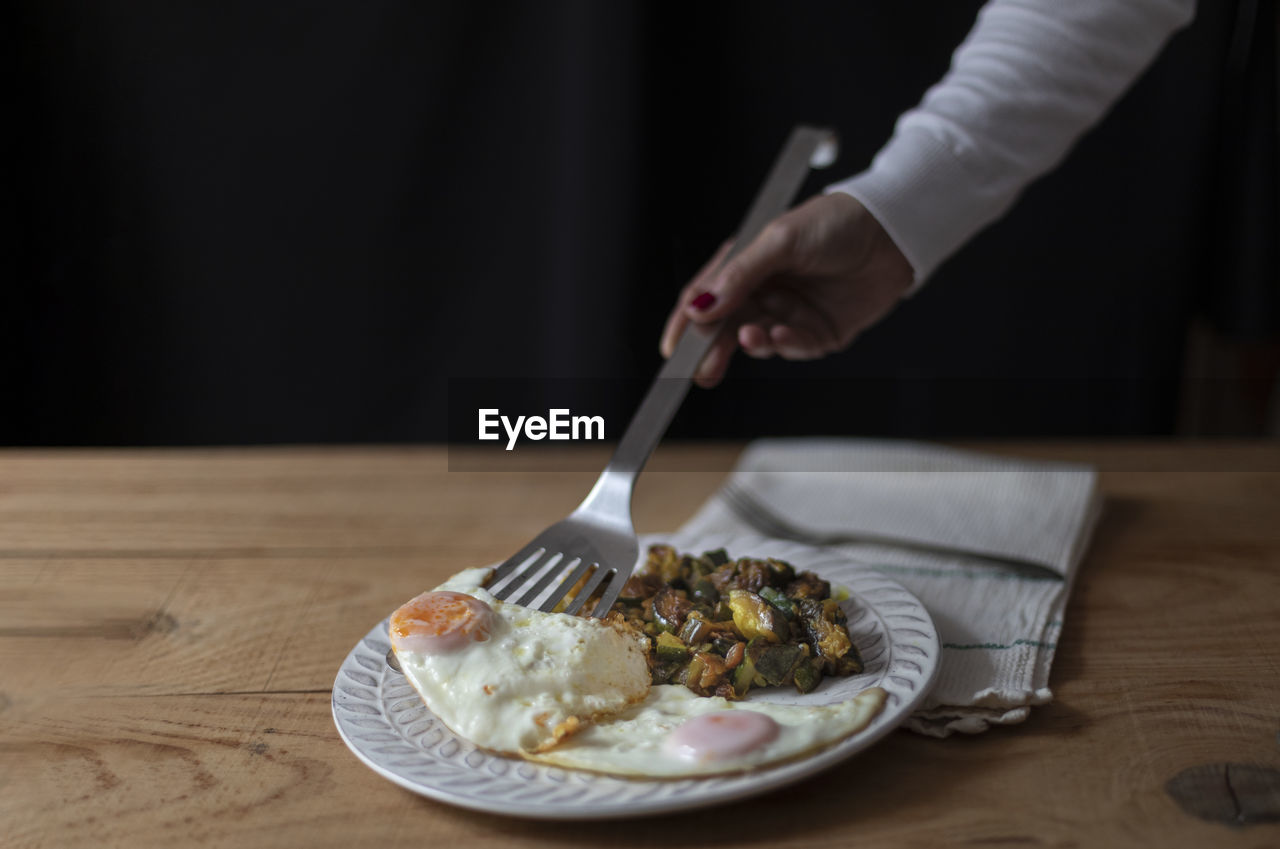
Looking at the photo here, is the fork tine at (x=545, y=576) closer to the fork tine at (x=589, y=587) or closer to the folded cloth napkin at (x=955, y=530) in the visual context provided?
the fork tine at (x=589, y=587)

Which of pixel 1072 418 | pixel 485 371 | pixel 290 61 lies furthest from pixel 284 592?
pixel 1072 418

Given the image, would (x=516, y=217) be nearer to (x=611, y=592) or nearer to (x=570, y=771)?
(x=611, y=592)

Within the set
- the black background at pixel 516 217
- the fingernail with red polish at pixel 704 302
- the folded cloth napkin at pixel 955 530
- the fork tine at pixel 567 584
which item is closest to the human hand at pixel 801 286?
the fingernail with red polish at pixel 704 302

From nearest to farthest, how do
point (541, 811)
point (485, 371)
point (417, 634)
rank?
point (541, 811) → point (417, 634) → point (485, 371)

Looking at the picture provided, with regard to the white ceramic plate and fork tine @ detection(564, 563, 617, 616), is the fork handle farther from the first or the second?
the white ceramic plate

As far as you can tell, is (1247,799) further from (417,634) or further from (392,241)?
(392,241)
